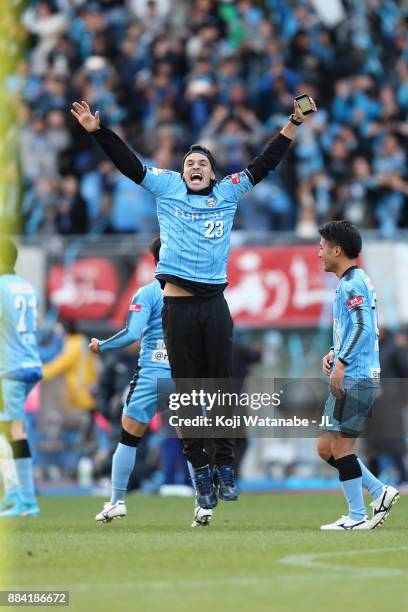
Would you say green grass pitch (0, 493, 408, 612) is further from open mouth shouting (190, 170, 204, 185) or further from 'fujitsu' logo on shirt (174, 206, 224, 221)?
open mouth shouting (190, 170, 204, 185)

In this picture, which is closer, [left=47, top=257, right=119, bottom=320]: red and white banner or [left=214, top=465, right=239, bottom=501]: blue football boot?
[left=214, top=465, right=239, bottom=501]: blue football boot

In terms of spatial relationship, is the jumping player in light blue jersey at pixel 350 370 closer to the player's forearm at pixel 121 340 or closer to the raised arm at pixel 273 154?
the raised arm at pixel 273 154

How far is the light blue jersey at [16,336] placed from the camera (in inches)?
468

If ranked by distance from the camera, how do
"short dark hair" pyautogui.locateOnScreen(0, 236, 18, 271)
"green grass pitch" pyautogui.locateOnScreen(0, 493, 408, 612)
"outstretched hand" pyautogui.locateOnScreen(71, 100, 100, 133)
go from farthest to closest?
1. "short dark hair" pyautogui.locateOnScreen(0, 236, 18, 271)
2. "outstretched hand" pyautogui.locateOnScreen(71, 100, 100, 133)
3. "green grass pitch" pyautogui.locateOnScreen(0, 493, 408, 612)

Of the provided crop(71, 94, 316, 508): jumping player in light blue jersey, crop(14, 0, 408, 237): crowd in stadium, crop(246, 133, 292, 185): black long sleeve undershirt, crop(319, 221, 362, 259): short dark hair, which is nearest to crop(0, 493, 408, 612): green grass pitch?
crop(71, 94, 316, 508): jumping player in light blue jersey

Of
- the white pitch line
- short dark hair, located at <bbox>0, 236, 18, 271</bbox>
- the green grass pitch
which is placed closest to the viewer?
the green grass pitch

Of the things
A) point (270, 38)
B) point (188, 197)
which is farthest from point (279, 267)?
point (188, 197)

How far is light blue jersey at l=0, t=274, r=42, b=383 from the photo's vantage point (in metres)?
11.9

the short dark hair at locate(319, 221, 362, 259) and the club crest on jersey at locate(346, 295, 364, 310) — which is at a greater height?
the short dark hair at locate(319, 221, 362, 259)

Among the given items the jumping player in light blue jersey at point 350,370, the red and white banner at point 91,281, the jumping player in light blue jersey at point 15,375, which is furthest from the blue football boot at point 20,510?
the red and white banner at point 91,281

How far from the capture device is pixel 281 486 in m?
18.5

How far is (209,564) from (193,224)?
2906 millimetres

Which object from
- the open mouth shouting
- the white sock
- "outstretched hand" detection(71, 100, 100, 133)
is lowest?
the white sock

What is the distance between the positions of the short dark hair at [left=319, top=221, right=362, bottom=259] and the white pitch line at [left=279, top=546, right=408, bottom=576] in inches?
89.9
